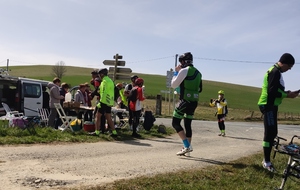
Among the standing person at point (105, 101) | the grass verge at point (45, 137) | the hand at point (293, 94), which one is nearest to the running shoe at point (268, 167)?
the hand at point (293, 94)

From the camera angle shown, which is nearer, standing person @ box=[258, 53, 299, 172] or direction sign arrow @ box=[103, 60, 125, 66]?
standing person @ box=[258, 53, 299, 172]

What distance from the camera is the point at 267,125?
5.72 meters

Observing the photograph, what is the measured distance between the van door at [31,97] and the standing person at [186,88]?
29.7ft

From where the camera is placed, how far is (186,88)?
6.62m

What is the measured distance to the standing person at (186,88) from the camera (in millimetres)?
6559

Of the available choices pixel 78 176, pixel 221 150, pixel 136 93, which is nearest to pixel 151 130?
pixel 136 93

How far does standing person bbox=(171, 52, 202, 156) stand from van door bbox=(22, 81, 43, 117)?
906 cm

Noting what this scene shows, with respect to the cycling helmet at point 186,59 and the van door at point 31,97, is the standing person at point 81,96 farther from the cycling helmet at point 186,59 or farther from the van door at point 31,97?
the cycling helmet at point 186,59

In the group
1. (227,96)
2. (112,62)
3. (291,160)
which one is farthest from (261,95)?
(227,96)

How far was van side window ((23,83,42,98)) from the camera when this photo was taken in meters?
13.9

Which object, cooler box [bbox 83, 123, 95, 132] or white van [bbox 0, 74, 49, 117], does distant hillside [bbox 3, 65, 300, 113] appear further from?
cooler box [bbox 83, 123, 95, 132]

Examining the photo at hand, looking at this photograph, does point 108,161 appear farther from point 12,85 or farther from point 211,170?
point 12,85

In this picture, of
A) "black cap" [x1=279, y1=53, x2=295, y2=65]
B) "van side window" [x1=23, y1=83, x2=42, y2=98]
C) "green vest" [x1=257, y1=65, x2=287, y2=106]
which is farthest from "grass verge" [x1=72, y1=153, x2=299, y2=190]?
"van side window" [x1=23, y1=83, x2=42, y2=98]

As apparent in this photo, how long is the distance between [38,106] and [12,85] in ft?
4.51
